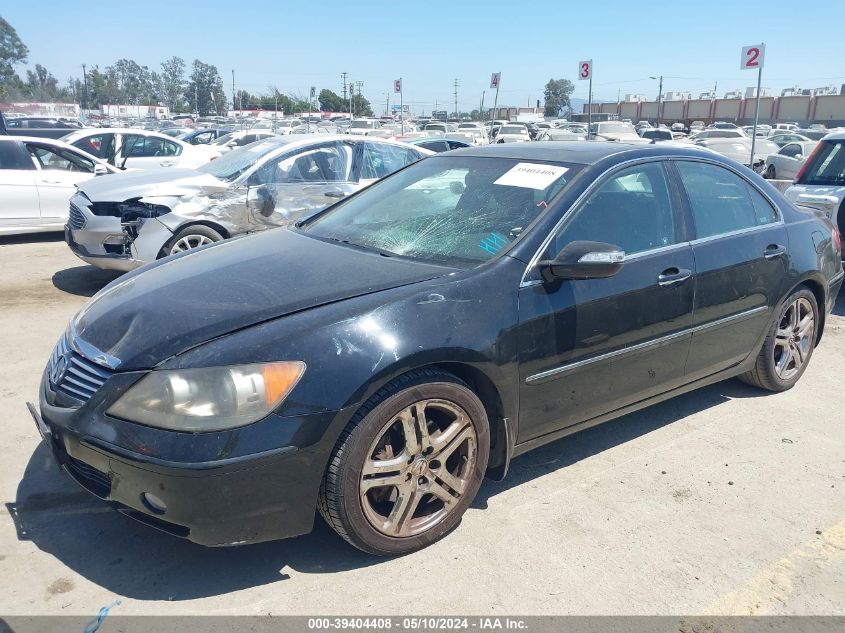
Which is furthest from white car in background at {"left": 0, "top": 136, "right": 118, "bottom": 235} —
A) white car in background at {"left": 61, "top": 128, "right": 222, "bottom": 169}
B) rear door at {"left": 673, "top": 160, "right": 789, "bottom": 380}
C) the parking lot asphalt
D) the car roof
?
rear door at {"left": 673, "top": 160, "right": 789, "bottom": 380}

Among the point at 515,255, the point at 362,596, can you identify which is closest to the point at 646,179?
the point at 515,255

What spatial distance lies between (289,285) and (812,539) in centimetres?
253

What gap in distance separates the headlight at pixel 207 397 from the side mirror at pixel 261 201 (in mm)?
4805

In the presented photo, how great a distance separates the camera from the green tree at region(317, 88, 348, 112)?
93.5 m

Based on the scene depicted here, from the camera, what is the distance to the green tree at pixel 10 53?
4646 inches

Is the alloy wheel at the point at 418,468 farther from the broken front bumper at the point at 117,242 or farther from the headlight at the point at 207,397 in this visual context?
the broken front bumper at the point at 117,242

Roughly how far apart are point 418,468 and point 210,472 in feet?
2.75

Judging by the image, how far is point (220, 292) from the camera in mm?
3014

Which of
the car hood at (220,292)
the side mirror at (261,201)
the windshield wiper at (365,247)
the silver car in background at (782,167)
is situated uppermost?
the windshield wiper at (365,247)

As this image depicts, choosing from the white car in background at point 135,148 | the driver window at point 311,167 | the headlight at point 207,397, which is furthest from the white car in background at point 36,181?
the headlight at point 207,397

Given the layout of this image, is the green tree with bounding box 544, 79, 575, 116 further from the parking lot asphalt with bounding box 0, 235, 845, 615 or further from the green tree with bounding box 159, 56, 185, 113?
the parking lot asphalt with bounding box 0, 235, 845, 615

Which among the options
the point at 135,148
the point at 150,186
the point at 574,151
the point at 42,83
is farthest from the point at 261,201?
the point at 42,83

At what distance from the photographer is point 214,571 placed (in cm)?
280

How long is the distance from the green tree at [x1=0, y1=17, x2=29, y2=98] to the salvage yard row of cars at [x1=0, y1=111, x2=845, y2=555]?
13395 centimetres
